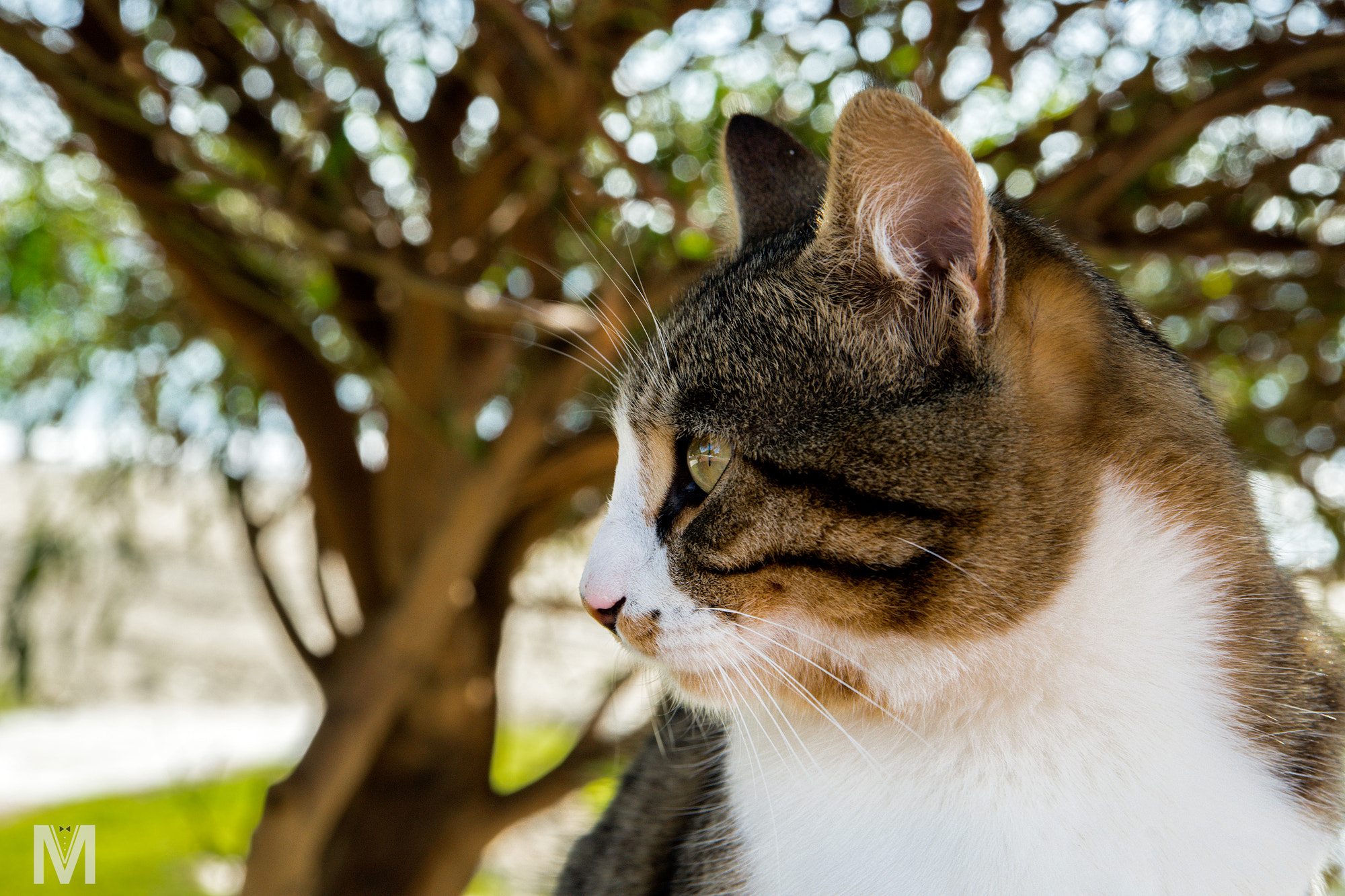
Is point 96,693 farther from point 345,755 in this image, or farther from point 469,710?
point 345,755

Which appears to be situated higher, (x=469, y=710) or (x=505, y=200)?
(x=505, y=200)

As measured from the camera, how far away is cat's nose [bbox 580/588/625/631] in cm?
94

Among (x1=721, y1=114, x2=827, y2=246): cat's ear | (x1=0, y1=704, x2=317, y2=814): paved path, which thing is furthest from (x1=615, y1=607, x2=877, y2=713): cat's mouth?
(x1=0, y1=704, x2=317, y2=814): paved path

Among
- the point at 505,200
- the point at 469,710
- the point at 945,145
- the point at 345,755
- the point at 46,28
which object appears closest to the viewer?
the point at 945,145

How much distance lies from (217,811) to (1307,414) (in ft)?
12.9

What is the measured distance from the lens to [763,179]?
1.32m

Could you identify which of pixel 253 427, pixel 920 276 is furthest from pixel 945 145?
pixel 253 427

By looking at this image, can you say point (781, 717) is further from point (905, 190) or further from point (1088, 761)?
point (905, 190)

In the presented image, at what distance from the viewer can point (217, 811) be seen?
12.3 ft

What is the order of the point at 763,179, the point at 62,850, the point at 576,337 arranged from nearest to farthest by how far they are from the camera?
the point at 763,179 → the point at 576,337 → the point at 62,850

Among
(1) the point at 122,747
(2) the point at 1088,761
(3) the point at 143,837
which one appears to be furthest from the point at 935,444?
(1) the point at 122,747

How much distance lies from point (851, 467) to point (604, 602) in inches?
10.6

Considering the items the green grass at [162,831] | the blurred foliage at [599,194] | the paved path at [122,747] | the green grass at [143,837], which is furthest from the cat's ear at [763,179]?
the paved path at [122,747]

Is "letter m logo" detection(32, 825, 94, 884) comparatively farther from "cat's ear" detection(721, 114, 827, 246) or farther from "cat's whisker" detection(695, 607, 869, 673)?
"cat's ear" detection(721, 114, 827, 246)
